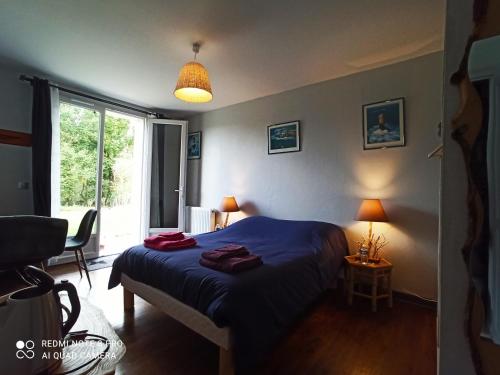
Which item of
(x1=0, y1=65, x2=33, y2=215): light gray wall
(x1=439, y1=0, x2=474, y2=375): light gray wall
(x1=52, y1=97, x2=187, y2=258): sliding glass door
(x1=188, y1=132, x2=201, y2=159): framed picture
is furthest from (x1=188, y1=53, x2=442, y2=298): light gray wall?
(x1=0, y1=65, x2=33, y2=215): light gray wall

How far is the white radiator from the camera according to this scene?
4.14 meters

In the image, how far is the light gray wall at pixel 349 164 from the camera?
8.05 feet

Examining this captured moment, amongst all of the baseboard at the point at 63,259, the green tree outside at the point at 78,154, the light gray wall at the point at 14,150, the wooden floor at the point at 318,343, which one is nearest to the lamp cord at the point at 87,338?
the wooden floor at the point at 318,343

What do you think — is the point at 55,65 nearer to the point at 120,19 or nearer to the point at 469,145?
the point at 120,19

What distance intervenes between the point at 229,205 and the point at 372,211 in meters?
2.02

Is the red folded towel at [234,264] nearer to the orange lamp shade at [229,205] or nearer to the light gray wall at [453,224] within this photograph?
the light gray wall at [453,224]

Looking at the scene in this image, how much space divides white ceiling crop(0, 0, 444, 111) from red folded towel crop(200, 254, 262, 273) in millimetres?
1894

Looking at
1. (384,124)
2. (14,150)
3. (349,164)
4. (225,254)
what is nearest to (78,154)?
(14,150)

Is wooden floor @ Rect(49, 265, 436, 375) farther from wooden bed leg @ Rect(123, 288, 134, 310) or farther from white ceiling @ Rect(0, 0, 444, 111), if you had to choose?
white ceiling @ Rect(0, 0, 444, 111)

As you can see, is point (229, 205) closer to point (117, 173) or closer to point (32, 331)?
point (117, 173)

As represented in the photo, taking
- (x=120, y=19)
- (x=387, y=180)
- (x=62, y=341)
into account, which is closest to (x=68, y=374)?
(x=62, y=341)

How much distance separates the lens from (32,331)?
1.88 feet

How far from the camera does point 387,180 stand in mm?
2658

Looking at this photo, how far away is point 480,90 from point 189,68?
2011 millimetres
